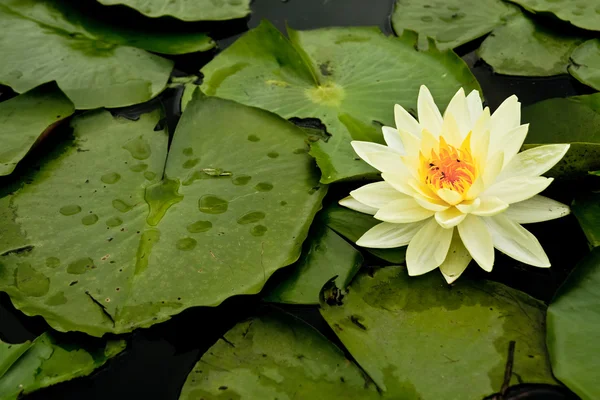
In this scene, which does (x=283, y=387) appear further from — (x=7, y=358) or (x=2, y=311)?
(x=2, y=311)

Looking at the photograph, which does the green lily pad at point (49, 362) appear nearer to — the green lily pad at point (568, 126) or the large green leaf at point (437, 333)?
the large green leaf at point (437, 333)

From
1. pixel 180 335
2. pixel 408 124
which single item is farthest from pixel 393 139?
pixel 180 335

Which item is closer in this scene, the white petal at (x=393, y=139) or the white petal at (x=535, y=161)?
the white petal at (x=535, y=161)

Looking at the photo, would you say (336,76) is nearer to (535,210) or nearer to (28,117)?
(535,210)

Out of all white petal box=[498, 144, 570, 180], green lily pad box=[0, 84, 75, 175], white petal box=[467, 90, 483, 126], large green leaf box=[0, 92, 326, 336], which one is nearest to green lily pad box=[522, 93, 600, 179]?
white petal box=[498, 144, 570, 180]

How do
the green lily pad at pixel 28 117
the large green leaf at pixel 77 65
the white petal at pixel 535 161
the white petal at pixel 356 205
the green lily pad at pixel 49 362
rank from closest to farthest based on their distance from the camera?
the green lily pad at pixel 49 362, the white petal at pixel 535 161, the white petal at pixel 356 205, the green lily pad at pixel 28 117, the large green leaf at pixel 77 65

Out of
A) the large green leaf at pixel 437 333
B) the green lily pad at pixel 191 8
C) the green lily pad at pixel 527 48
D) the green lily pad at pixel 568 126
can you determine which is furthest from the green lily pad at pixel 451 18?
the large green leaf at pixel 437 333

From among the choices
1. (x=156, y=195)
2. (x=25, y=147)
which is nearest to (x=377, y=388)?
(x=156, y=195)
